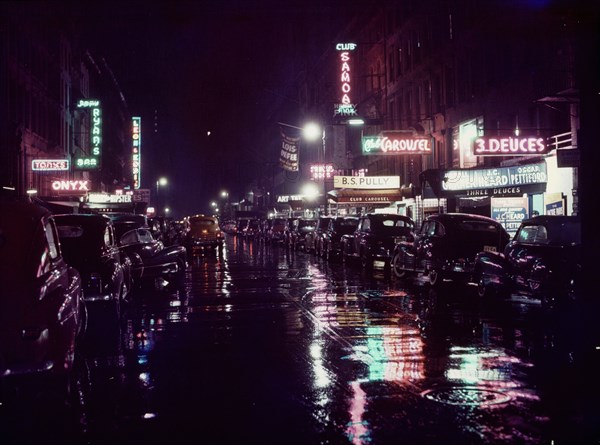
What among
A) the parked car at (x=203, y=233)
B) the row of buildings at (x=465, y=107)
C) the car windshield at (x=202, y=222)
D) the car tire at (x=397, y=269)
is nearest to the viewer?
the car tire at (x=397, y=269)

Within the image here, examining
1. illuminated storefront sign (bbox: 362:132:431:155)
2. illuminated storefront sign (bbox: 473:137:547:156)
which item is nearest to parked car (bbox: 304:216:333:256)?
illuminated storefront sign (bbox: 362:132:431:155)

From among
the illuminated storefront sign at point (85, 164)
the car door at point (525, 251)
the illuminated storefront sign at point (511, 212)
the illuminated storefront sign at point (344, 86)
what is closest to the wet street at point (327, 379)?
the car door at point (525, 251)

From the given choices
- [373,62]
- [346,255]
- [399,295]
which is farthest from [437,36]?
[399,295]

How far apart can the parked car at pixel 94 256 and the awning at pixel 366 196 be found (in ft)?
102

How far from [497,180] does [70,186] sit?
2674cm

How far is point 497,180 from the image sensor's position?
91.3 ft

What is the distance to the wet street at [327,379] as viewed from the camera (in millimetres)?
6148

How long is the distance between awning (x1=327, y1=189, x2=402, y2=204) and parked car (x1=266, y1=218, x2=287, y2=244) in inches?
309

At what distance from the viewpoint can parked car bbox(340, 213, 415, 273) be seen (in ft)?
81.8

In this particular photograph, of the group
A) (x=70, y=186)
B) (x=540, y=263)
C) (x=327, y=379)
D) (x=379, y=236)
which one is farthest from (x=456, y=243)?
(x=70, y=186)

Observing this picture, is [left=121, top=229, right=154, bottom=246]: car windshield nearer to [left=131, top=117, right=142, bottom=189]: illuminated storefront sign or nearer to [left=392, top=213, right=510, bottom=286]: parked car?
[left=392, top=213, right=510, bottom=286]: parked car

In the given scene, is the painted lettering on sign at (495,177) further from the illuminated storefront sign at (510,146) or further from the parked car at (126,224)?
the parked car at (126,224)

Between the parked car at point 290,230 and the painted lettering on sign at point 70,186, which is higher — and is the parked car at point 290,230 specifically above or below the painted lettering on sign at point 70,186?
below

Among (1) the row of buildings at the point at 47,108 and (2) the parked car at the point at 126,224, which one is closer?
(2) the parked car at the point at 126,224
